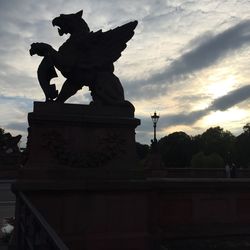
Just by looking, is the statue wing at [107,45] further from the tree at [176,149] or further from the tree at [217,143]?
the tree at [217,143]

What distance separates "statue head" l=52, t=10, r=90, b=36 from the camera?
9992 millimetres

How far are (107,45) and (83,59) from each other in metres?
0.64

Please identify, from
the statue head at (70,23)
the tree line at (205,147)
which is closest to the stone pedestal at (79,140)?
the statue head at (70,23)

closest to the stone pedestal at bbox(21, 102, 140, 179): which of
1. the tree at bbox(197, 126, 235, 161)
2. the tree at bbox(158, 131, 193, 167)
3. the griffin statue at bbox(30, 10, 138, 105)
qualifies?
the griffin statue at bbox(30, 10, 138, 105)

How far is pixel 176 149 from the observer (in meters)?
93.9

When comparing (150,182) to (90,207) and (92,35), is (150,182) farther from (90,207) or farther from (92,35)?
(92,35)

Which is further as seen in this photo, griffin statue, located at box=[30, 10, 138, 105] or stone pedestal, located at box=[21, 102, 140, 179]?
griffin statue, located at box=[30, 10, 138, 105]

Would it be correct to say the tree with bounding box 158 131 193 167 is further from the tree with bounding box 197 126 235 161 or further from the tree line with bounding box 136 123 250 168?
the tree with bounding box 197 126 235 161

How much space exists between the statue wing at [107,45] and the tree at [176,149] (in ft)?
241

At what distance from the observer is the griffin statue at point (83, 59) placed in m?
9.56

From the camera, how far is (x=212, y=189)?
9.44 m

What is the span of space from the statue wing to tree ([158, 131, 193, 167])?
73304 millimetres

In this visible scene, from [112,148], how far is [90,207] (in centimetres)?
122

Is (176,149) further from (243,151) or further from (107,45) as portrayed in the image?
(107,45)
